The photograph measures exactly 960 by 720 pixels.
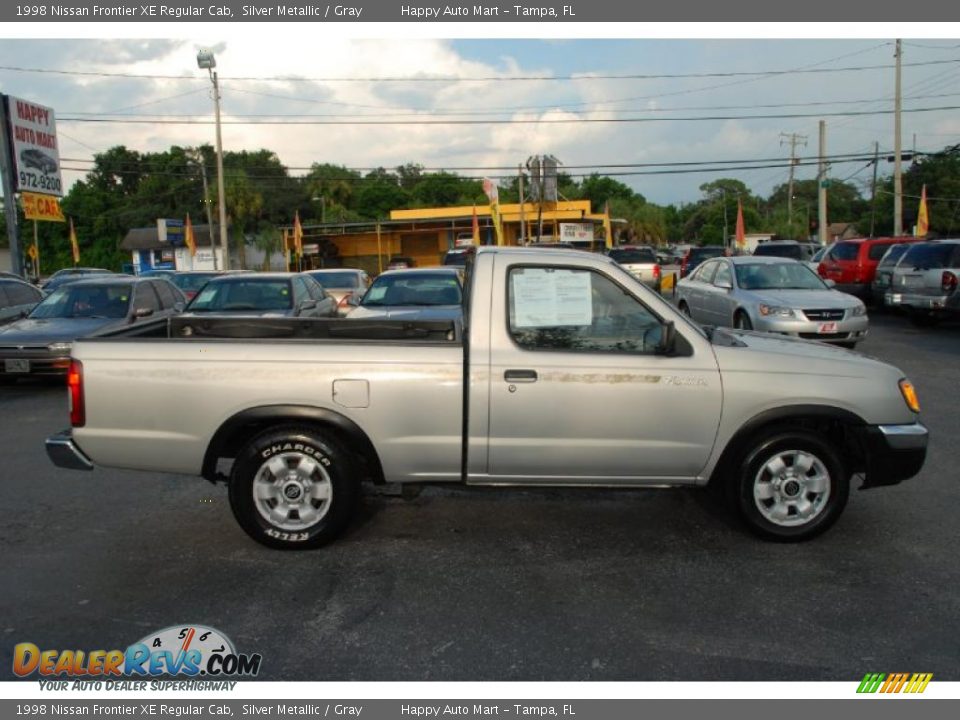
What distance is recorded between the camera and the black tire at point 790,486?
4688mm

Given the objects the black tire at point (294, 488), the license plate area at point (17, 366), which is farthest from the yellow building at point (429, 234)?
the black tire at point (294, 488)

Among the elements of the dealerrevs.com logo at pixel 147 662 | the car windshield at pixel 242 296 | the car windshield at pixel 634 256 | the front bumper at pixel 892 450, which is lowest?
the dealerrevs.com logo at pixel 147 662

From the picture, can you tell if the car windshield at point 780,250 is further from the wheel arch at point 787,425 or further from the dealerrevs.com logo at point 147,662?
the dealerrevs.com logo at point 147,662

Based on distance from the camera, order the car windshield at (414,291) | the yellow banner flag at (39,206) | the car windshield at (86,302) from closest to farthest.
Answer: the car windshield at (414,291)
the car windshield at (86,302)
the yellow banner flag at (39,206)

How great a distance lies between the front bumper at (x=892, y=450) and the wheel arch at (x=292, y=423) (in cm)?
294

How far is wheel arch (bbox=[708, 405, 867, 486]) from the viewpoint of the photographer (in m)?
4.61

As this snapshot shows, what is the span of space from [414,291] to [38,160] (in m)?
17.4

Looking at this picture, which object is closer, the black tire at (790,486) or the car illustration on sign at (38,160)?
the black tire at (790,486)

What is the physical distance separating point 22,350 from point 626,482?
28.8ft

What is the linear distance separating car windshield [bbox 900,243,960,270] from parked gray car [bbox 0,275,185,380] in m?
13.9

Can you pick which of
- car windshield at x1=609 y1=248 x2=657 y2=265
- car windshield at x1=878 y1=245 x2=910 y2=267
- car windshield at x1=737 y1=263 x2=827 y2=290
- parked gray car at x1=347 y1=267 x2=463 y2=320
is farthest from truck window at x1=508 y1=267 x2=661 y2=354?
car windshield at x1=609 y1=248 x2=657 y2=265

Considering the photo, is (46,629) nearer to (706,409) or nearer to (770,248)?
(706,409)

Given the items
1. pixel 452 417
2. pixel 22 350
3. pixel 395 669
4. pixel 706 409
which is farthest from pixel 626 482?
pixel 22 350

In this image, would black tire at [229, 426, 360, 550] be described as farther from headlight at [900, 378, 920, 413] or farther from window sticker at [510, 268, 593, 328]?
headlight at [900, 378, 920, 413]
